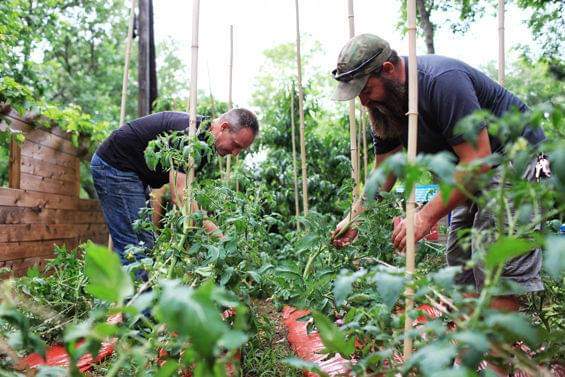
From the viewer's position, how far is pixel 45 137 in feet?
16.6

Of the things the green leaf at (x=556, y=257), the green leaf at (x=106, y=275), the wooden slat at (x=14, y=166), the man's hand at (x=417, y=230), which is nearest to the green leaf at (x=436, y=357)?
the green leaf at (x=556, y=257)

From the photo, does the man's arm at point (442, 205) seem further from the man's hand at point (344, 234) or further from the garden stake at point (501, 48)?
the garden stake at point (501, 48)

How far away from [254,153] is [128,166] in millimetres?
3103

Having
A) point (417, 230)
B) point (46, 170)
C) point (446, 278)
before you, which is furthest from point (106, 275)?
point (46, 170)

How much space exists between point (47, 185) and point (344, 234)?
3.89 meters

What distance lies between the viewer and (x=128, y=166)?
→ 2.95m

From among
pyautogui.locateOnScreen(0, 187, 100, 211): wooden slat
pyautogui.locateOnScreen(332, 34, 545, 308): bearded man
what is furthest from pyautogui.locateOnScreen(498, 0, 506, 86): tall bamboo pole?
pyautogui.locateOnScreen(0, 187, 100, 211): wooden slat

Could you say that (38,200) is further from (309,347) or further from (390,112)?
(390,112)

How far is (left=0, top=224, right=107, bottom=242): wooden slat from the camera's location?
13.9 ft

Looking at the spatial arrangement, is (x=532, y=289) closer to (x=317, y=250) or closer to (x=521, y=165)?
(x=317, y=250)

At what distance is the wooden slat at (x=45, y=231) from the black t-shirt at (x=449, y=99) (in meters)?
3.54

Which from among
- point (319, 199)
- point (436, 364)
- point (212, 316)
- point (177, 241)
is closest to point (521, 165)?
point (436, 364)

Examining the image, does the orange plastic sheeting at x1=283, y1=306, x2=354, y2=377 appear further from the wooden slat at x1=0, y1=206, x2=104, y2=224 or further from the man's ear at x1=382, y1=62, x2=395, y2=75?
the wooden slat at x1=0, y1=206, x2=104, y2=224

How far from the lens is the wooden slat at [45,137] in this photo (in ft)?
14.7
